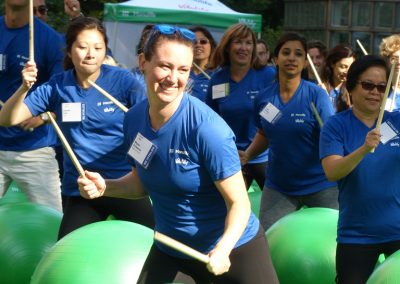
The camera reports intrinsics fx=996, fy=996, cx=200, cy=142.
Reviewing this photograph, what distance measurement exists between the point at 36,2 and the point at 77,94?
345cm

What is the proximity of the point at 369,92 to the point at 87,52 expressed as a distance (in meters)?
1.91

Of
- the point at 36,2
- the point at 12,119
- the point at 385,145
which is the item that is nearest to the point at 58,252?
the point at 12,119

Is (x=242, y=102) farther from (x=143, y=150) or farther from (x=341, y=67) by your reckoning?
(x=143, y=150)

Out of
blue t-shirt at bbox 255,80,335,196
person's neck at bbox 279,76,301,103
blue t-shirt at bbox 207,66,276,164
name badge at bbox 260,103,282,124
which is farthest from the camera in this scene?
blue t-shirt at bbox 207,66,276,164

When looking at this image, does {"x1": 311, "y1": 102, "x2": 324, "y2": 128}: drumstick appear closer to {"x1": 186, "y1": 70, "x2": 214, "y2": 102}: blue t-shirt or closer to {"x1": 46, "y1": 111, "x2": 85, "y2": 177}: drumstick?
{"x1": 46, "y1": 111, "x2": 85, "y2": 177}: drumstick

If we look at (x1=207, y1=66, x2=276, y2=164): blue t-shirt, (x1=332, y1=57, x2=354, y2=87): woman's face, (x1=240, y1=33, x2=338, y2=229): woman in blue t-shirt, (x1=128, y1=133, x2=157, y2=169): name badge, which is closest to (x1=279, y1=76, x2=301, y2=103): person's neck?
(x1=240, y1=33, x2=338, y2=229): woman in blue t-shirt

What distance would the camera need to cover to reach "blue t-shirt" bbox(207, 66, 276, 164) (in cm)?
884

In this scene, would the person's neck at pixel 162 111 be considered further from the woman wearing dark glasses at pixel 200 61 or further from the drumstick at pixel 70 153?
the woman wearing dark glasses at pixel 200 61

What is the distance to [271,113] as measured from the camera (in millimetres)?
7641

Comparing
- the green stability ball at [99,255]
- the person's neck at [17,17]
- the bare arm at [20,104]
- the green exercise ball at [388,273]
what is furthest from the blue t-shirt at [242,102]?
the green exercise ball at [388,273]

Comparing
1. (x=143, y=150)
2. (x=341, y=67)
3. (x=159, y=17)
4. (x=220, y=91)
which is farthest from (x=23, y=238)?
(x=159, y=17)

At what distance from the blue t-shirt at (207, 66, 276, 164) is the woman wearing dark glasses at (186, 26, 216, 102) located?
1.41 m

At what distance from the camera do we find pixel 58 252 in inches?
232

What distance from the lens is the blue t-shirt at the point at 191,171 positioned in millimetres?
4434
